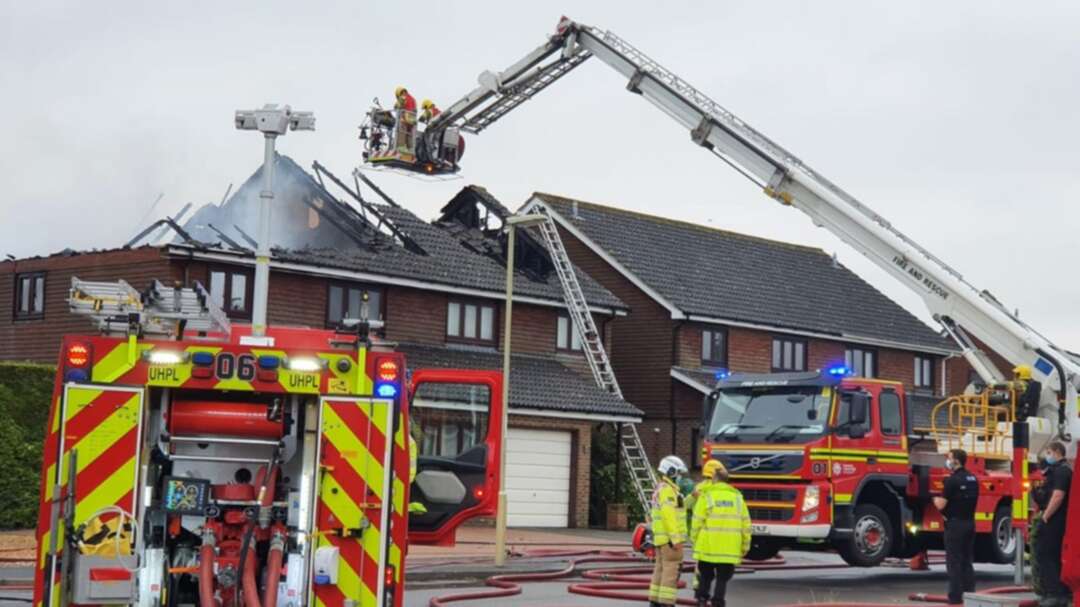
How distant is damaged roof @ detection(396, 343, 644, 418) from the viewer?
32281 mm

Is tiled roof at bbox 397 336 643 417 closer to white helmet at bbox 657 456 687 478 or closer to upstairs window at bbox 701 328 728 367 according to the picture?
upstairs window at bbox 701 328 728 367

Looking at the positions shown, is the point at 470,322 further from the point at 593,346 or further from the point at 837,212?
the point at 837,212

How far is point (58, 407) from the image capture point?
9.68m

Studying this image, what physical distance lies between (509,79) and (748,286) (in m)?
16.1

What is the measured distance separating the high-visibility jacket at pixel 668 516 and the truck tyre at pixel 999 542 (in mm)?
7534

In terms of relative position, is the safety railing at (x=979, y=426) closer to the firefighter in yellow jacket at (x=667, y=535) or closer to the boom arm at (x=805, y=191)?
the boom arm at (x=805, y=191)

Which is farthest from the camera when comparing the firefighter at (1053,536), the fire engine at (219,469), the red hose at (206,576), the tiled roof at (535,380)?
the tiled roof at (535,380)

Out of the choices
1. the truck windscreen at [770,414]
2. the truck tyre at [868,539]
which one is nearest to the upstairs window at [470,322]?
the truck windscreen at [770,414]

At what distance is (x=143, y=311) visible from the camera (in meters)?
10.3

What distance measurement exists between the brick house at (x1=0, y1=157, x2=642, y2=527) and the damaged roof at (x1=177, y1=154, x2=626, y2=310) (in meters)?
0.04

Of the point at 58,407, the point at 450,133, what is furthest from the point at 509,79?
the point at 58,407

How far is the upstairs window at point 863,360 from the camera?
4275cm

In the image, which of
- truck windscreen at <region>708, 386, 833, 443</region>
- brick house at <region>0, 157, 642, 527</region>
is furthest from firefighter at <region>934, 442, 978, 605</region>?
brick house at <region>0, 157, 642, 527</region>

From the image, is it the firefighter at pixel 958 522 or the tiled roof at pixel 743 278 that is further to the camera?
the tiled roof at pixel 743 278
